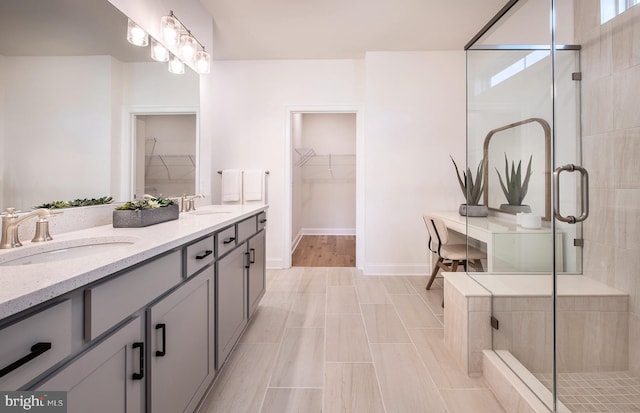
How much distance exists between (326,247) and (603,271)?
146 inches

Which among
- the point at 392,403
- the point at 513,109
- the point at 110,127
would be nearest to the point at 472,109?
the point at 513,109

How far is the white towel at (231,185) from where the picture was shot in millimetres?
3535

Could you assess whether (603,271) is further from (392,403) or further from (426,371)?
(392,403)

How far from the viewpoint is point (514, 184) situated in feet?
5.38

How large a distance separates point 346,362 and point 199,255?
42.1 inches

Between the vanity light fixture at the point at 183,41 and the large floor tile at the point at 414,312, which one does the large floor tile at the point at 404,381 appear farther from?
the vanity light fixture at the point at 183,41

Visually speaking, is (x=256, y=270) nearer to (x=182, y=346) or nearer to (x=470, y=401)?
(x=182, y=346)

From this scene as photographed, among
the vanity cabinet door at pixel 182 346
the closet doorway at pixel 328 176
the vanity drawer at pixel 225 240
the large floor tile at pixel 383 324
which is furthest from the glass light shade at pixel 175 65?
the closet doorway at pixel 328 176

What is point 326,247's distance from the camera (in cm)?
499

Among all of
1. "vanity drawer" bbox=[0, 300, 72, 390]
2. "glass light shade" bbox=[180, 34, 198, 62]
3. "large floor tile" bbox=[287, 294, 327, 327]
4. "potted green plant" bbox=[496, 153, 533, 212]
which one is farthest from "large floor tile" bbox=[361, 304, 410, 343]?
"glass light shade" bbox=[180, 34, 198, 62]

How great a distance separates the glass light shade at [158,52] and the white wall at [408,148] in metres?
2.17

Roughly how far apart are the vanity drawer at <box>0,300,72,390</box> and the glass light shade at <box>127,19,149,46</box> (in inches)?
65.4

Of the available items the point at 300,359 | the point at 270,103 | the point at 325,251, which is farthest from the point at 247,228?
the point at 325,251

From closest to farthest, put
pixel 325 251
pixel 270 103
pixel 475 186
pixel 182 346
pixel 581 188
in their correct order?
pixel 182 346 < pixel 581 188 < pixel 475 186 < pixel 270 103 < pixel 325 251
